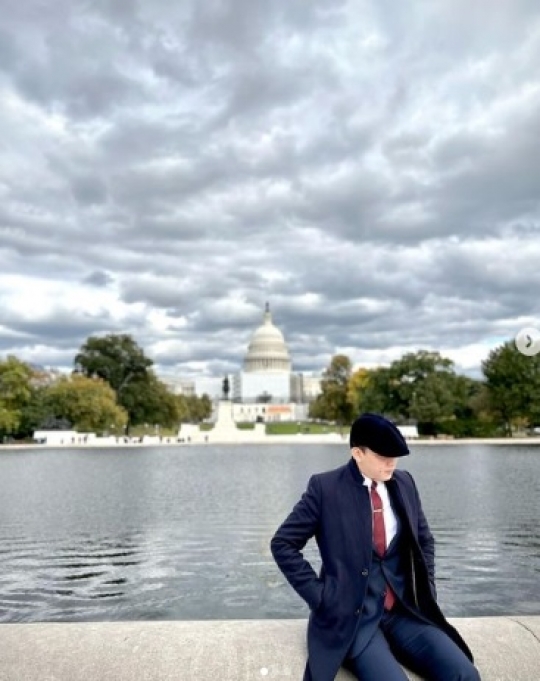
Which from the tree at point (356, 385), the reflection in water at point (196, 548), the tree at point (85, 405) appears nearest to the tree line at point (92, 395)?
the tree at point (85, 405)

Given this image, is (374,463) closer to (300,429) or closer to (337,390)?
(337,390)

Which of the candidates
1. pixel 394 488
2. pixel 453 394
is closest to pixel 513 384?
pixel 453 394

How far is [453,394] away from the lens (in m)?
80.4

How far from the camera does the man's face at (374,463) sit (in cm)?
443

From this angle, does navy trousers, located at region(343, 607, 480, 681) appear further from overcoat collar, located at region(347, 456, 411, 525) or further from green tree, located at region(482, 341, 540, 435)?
green tree, located at region(482, 341, 540, 435)

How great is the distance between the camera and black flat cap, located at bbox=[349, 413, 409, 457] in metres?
4.39

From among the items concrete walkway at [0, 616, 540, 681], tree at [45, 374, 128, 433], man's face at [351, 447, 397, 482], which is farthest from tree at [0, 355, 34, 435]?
man's face at [351, 447, 397, 482]

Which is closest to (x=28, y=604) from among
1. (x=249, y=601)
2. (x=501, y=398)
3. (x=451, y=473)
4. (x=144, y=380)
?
(x=249, y=601)

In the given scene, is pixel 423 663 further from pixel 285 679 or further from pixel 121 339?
pixel 121 339

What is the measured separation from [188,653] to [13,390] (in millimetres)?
72505

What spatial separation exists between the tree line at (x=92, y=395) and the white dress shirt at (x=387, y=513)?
68.9 meters

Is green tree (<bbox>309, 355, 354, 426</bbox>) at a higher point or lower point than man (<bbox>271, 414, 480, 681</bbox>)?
higher

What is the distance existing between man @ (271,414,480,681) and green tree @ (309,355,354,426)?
102 meters

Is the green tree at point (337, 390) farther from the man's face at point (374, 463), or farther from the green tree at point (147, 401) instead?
the man's face at point (374, 463)
